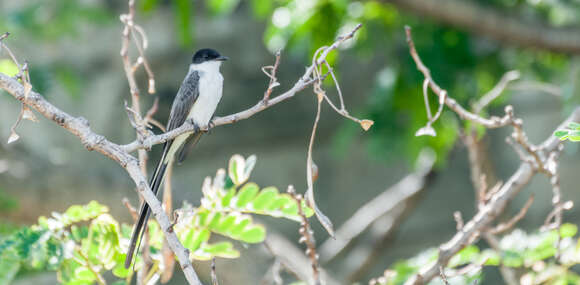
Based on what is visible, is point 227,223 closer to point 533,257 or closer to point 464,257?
point 464,257

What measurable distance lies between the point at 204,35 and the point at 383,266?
4.12m

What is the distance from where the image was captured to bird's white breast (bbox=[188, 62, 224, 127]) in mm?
3494

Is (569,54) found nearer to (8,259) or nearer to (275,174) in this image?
(8,259)

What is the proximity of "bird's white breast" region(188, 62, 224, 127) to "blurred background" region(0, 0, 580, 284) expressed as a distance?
0.42m

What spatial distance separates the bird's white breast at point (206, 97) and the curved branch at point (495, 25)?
1383 mm

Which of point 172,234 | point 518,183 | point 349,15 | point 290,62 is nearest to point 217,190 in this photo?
point 172,234

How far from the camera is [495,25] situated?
448 cm

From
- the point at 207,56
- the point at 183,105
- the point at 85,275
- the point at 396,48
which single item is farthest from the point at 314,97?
the point at 85,275

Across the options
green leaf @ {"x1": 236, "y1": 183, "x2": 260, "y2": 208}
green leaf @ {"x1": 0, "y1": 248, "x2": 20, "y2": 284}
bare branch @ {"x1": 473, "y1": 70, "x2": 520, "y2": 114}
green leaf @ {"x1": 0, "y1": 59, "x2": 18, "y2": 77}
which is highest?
green leaf @ {"x1": 0, "y1": 59, "x2": 18, "y2": 77}

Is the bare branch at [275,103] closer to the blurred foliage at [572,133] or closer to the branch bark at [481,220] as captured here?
the blurred foliage at [572,133]

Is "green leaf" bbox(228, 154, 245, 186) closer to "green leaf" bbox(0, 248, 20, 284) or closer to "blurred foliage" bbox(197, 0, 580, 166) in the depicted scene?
"green leaf" bbox(0, 248, 20, 284)

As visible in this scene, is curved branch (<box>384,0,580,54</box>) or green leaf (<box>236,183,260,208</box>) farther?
curved branch (<box>384,0,580,54</box>)

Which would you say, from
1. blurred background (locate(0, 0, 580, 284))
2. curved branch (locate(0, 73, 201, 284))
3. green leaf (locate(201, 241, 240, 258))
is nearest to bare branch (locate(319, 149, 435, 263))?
blurred background (locate(0, 0, 580, 284))

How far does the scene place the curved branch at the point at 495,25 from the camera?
4297mm
